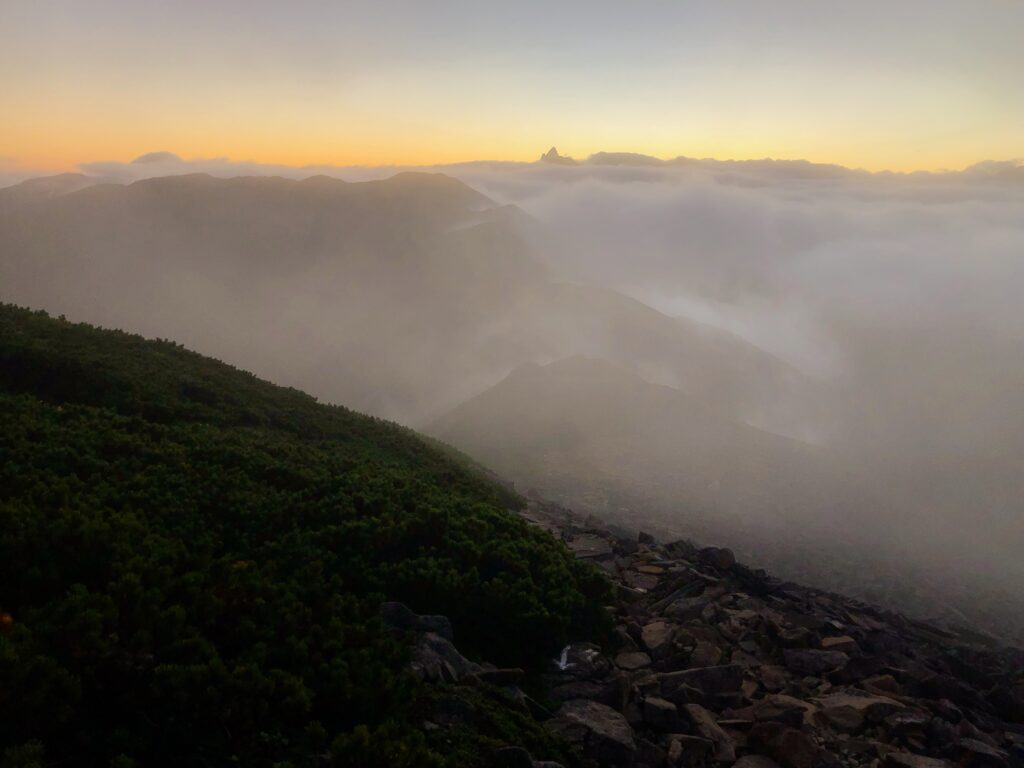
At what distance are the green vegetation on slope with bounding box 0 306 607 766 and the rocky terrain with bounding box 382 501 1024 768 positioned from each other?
3.51 feet

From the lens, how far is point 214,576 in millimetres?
10203

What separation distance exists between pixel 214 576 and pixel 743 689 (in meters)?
9.53

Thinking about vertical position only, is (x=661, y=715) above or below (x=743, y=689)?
above

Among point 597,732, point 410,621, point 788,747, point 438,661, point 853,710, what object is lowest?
point 853,710

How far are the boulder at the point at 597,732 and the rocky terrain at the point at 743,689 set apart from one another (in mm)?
18

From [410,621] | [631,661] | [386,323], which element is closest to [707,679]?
[631,661]

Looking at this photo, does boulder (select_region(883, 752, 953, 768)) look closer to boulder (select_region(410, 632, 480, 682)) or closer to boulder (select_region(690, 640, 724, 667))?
boulder (select_region(690, 640, 724, 667))

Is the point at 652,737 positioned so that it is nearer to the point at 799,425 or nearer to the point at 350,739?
the point at 350,739

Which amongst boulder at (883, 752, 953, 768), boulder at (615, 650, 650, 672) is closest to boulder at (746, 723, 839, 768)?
boulder at (883, 752, 953, 768)

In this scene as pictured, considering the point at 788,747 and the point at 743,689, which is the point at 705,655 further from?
the point at 788,747

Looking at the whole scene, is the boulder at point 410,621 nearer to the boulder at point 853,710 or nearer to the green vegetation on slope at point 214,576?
the green vegetation on slope at point 214,576

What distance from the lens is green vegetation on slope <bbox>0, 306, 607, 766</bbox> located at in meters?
7.18

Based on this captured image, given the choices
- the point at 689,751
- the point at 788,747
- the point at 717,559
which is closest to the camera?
the point at 689,751

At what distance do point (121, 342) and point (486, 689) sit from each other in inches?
819
